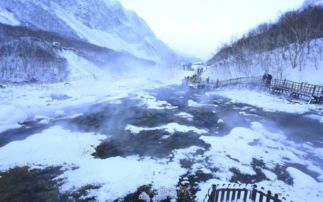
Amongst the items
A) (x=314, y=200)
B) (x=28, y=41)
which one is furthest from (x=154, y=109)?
(x=28, y=41)

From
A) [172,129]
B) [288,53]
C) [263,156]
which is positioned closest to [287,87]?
[288,53]

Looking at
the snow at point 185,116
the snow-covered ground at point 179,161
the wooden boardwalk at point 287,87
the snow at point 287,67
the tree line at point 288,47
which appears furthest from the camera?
the tree line at point 288,47

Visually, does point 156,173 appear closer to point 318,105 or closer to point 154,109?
point 154,109

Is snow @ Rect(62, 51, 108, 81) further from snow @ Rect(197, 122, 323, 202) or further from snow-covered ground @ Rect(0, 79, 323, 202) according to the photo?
snow @ Rect(197, 122, 323, 202)

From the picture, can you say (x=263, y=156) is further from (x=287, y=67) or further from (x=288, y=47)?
(x=288, y=47)

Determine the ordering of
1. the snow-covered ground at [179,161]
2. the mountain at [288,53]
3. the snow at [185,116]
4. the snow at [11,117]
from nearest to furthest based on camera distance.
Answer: the snow-covered ground at [179,161] → the snow at [11,117] → the snow at [185,116] → the mountain at [288,53]

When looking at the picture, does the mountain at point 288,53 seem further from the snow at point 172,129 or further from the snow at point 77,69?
the snow at point 77,69

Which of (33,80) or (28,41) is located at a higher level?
(28,41)

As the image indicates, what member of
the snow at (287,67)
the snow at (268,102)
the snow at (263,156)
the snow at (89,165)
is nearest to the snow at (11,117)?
the snow at (89,165)
